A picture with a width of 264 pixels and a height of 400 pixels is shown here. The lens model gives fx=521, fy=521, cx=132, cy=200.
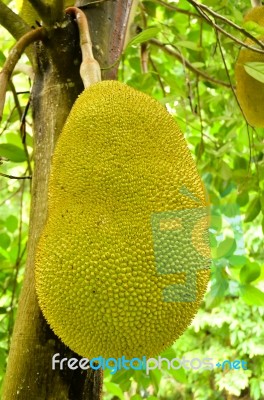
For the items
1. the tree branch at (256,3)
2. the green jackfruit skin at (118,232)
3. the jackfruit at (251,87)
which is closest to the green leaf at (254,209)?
the jackfruit at (251,87)

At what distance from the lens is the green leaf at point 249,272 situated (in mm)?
961

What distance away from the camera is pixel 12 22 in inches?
31.9

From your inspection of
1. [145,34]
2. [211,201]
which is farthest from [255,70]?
[211,201]

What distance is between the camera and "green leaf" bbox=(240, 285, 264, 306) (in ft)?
3.15

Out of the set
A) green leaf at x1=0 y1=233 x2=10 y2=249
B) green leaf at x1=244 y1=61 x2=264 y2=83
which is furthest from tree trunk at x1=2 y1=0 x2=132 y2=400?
green leaf at x1=0 y1=233 x2=10 y2=249

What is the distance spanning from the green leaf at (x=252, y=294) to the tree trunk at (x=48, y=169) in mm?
399

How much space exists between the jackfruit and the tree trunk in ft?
0.97

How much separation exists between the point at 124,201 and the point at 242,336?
1.11m

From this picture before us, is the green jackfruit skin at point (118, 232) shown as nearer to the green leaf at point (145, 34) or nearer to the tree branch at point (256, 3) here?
the green leaf at point (145, 34)

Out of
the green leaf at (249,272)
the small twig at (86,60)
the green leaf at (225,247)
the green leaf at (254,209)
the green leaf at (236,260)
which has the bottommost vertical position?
the green leaf at (249,272)

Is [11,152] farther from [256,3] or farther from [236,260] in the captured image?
[256,3]

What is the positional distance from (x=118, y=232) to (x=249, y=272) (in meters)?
0.45

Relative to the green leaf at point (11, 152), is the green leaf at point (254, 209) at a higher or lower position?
lower

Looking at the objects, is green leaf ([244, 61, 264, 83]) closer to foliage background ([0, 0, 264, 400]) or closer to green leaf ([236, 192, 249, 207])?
foliage background ([0, 0, 264, 400])
